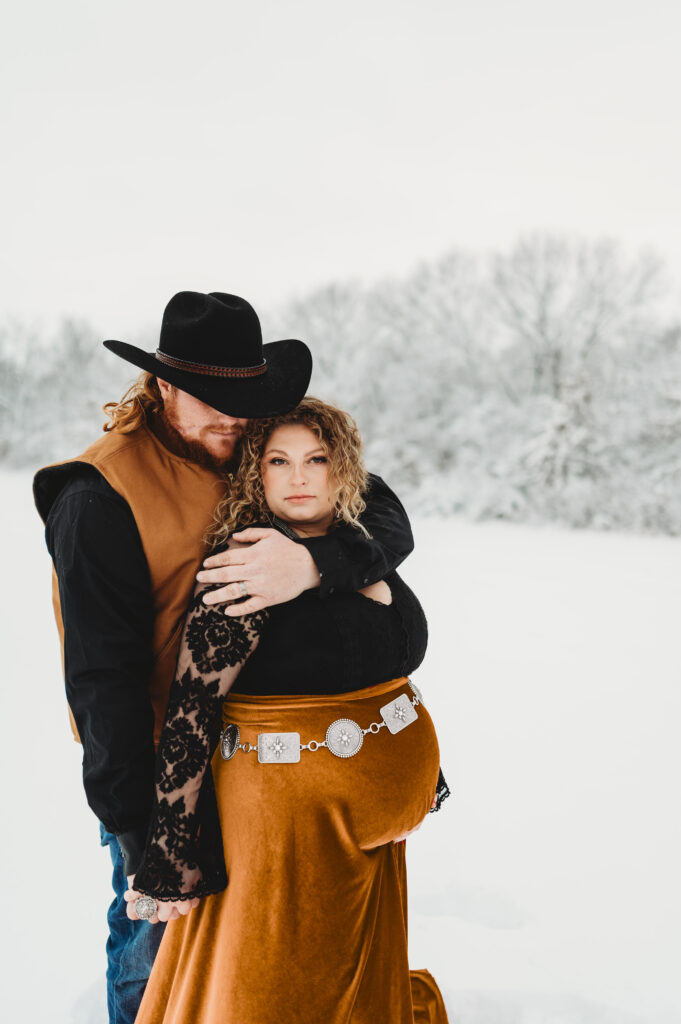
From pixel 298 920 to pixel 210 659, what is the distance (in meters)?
0.61

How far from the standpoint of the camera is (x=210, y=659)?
1420mm

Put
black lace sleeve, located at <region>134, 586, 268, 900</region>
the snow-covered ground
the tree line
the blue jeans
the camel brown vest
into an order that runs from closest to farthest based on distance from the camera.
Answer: black lace sleeve, located at <region>134, 586, 268, 900</region>
the camel brown vest
the blue jeans
the snow-covered ground
the tree line

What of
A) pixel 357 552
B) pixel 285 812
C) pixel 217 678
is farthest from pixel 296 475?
pixel 285 812

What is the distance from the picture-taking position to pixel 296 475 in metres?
1.67

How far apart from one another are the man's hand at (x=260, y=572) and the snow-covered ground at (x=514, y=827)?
1.77m

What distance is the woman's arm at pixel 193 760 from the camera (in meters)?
1.39

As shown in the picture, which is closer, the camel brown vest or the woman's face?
the camel brown vest

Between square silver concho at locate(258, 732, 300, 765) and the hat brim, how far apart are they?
73 centimetres

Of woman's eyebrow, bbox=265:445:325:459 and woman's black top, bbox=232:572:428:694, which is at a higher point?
woman's eyebrow, bbox=265:445:325:459

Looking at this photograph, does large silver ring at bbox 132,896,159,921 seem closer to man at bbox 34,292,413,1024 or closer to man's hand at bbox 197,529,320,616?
man at bbox 34,292,413,1024

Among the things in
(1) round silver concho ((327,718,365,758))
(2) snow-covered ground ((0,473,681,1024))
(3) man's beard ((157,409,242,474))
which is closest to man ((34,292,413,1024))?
(3) man's beard ((157,409,242,474))

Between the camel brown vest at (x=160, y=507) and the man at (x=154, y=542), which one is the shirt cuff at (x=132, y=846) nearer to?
the man at (x=154, y=542)

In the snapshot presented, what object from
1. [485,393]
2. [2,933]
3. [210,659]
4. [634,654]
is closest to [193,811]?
[210,659]

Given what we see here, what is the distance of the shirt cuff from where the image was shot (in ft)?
4.76
